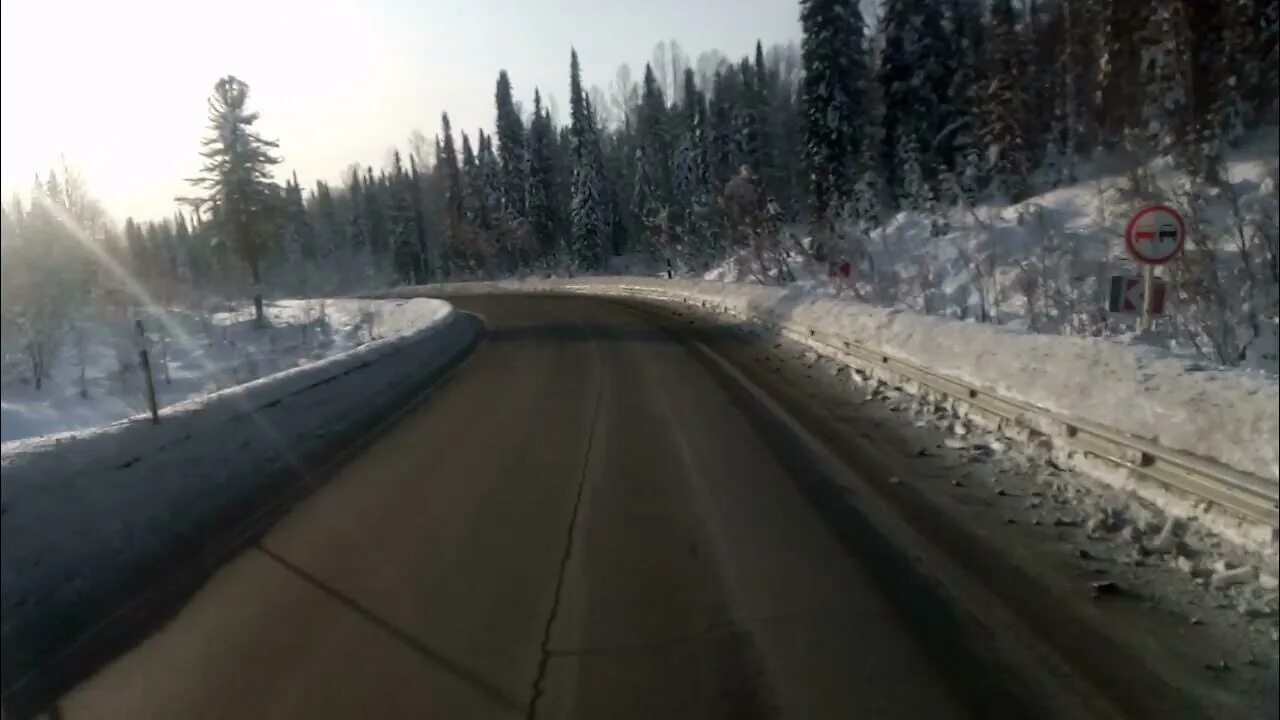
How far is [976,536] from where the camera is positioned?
6539 mm

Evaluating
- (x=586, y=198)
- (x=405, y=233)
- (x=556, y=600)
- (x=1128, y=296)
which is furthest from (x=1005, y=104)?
(x=405, y=233)

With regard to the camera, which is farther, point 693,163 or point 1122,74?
point 693,163

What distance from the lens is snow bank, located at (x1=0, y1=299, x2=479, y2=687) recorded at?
227 inches

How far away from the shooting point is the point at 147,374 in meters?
7.87

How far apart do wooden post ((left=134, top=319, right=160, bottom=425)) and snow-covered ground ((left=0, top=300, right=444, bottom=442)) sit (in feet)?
0.23

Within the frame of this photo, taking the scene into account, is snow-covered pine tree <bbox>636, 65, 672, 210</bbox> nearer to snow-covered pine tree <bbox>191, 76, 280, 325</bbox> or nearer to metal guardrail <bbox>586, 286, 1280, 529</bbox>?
snow-covered pine tree <bbox>191, 76, 280, 325</bbox>

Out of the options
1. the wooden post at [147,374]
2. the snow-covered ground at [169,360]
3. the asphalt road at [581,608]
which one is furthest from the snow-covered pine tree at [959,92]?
the wooden post at [147,374]

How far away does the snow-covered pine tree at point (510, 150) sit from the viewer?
8850 cm

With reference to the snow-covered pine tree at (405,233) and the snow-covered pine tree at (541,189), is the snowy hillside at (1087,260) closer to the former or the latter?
the snow-covered pine tree at (541,189)

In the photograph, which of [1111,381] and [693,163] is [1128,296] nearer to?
[1111,381]

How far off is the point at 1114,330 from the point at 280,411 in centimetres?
1159

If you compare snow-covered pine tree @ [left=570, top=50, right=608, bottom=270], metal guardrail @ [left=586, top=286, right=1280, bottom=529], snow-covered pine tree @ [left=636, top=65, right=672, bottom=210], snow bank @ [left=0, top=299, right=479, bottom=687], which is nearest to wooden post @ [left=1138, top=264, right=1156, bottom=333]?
metal guardrail @ [left=586, top=286, right=1280, bottom=529]

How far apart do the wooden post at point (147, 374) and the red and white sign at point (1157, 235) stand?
9233 millimetres

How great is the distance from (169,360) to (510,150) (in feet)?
255
